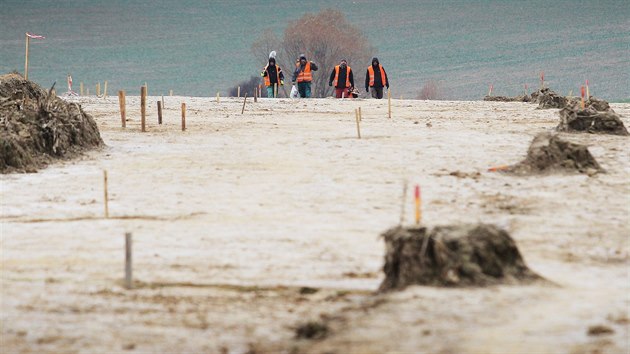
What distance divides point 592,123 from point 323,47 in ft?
192

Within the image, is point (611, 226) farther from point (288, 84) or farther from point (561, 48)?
point (561, 48)

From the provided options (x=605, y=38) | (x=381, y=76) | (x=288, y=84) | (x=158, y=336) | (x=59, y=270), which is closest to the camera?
(x=158, y=336)

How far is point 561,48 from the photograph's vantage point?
10331 centimetres

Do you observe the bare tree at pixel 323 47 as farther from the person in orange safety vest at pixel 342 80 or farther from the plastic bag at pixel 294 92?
the person in orange safety vest at pixel 342 80

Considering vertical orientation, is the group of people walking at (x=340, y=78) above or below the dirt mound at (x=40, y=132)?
above

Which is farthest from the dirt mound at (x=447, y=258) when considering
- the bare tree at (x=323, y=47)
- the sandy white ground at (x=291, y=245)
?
the bare tree at (x=323, y=47)

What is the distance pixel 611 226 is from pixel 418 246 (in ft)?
11.5

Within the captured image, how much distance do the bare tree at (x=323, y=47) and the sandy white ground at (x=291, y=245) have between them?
57.0 metres

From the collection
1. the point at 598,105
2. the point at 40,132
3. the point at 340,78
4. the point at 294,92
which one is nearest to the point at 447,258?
the point at 40,132

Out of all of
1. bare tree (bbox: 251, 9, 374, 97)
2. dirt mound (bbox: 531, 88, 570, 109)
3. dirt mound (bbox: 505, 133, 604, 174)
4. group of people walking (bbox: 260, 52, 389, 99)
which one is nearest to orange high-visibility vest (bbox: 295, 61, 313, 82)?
group of people walking (bbox: 260, 52, 389, 99)

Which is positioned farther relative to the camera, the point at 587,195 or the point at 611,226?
the point at 587,195

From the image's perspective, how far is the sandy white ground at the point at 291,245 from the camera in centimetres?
917

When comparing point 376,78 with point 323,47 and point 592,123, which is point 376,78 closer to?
point 592,123

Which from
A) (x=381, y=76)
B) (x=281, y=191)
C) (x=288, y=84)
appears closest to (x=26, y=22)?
(x=288, y=84)
